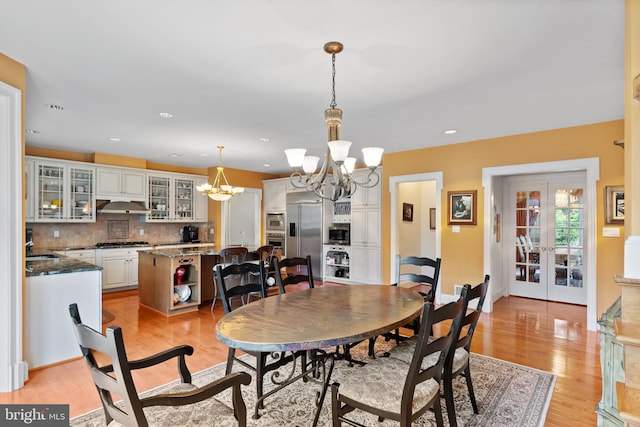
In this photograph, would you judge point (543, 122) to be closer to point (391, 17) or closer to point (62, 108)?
point (391, 17)

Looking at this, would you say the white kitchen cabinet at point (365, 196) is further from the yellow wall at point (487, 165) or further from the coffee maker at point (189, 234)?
the coffee maker at point (189, 234)

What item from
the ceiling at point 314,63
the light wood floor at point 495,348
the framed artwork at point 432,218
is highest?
the ceiling at point 314,63

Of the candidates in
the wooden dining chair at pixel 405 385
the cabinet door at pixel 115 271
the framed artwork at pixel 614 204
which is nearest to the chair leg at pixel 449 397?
the wooden dining chair at pixel 405 385

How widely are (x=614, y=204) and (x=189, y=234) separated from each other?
7.11m

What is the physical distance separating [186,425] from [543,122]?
4.45m

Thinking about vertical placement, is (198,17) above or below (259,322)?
above

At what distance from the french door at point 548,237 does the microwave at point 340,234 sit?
280 centimetres

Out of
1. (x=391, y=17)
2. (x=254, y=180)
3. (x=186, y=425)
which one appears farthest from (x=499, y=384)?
(x=254, y=180)

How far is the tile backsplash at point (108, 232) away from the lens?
560 centimetres

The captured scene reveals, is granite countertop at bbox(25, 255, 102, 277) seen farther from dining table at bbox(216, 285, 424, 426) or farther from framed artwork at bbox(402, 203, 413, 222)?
framed artwork at bbox(402, 203, 413, 222)

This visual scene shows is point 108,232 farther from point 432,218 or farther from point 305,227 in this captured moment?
point 432,218

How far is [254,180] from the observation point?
7930 millimetres

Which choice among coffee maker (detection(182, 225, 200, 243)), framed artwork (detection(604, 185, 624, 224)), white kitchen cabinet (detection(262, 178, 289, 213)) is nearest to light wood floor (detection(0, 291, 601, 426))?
framed artwork (detection(604, 185, 624, 224))

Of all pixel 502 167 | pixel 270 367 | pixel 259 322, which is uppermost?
pixel 502 167
